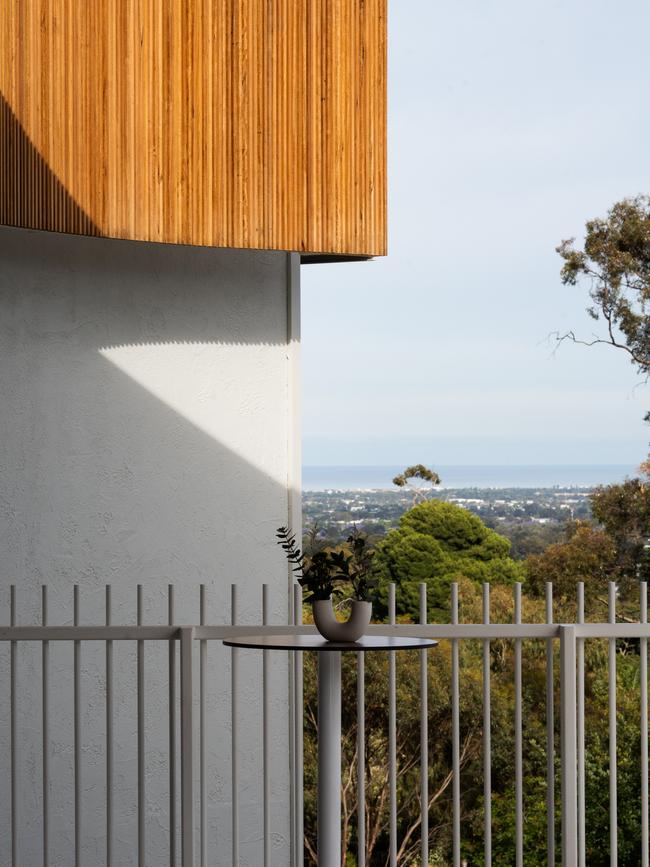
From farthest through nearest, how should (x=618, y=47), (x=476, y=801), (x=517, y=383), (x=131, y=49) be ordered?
(x=517, y=383) → (x=618, y=47) → (x=476, y=801) → (x=131, y=49)

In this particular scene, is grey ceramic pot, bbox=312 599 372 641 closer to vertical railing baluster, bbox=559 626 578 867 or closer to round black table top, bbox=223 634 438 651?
round black table top, bbox=223 634 438 651

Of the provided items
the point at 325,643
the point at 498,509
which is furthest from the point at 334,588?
the point at 498,509

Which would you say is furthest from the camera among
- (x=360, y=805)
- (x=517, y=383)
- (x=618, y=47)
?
(x=517, y=383)

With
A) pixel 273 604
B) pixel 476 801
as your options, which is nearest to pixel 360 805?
pixel 273 604

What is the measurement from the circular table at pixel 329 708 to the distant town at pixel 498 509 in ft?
75.9

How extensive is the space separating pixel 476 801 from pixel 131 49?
18954mm

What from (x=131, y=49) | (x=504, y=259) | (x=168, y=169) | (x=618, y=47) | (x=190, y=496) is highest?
(x=618, y=47)

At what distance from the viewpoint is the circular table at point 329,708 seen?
3705 mm

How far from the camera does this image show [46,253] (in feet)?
20.0

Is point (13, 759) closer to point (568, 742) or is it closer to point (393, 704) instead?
point (393, 704)

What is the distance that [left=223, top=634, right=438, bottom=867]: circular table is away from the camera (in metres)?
3.71

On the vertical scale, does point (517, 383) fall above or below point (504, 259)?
below

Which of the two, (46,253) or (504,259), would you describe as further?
(504,259)

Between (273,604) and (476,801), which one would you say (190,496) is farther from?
(476,801)
